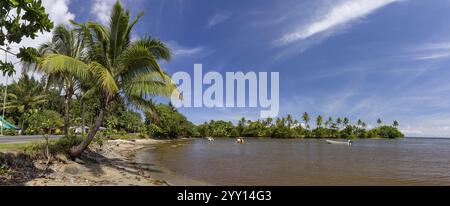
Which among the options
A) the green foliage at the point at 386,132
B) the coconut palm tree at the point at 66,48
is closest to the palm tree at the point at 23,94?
the coconut palm tree at the point at 66,48

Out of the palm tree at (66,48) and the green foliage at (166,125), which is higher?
the palm tree at (66,48)

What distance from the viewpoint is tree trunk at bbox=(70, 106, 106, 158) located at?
37.3 feet

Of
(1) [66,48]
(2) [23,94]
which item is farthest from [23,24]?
(2) [23,94]

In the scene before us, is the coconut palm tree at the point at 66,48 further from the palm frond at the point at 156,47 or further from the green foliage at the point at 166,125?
the green foliage at the point at 166,125

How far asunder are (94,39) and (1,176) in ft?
19.5

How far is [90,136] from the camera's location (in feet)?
38.5

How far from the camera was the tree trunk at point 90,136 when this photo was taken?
11383 millimetres

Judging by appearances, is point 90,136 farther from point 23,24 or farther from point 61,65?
point 23,24

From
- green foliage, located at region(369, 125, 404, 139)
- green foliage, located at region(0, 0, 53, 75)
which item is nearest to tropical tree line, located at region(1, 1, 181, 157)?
green foliage, located at region(0, 0, 53, 75)

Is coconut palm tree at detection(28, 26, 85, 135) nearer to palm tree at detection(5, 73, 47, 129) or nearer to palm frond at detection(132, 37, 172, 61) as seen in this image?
palm frond at detection(132, 37, 172, 61)

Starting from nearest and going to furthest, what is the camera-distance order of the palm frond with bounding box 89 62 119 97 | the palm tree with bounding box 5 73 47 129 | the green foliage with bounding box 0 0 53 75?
the green foliage with bounding box 0 0 53 75
the palm frond with bounding box 89 62 119 97
the palm tree with bounding box 5 73 47 129

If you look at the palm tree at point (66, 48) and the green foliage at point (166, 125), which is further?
the green foliage at point (166, 125)

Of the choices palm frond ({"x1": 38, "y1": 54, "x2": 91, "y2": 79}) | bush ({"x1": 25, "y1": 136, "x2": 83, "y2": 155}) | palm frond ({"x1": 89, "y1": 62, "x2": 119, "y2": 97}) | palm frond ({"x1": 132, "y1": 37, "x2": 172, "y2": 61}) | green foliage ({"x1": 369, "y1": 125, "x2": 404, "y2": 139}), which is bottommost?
green foliage ({"x1": 369, "y1": 125, "x2": 404, "y2": 139})
